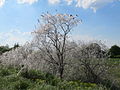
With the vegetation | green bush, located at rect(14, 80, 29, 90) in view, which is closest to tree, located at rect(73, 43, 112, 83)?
the vegetation

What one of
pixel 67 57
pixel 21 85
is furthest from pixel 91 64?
pixel 21 85

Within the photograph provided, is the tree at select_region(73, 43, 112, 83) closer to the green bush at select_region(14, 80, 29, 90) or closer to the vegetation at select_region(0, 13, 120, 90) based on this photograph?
the vegetation at select_region(0, 13, 120, 90)

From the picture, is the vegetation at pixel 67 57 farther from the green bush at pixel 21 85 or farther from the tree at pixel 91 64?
the green bush at pixel 21 85

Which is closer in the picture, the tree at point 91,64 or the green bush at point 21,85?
the green bush at point 21,85

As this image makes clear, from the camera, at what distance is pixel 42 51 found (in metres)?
16.2

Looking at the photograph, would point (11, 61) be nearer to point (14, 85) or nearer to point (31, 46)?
point (31, 46)

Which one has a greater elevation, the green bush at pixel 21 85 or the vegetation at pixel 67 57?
the vegetation at pixel 67 57

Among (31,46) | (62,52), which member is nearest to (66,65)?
(62,52)

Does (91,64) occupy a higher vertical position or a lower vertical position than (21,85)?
higher

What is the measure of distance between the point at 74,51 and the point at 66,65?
1.10 m

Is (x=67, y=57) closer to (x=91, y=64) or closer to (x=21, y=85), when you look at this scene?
(x=91, y=64)

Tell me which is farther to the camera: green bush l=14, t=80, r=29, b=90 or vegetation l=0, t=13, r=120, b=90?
vegetation l=0, t=13, r=120, b=90

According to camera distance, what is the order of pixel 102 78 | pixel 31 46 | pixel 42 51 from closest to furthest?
pixel 102 78 < pixel 42 51 < pixel 31 46

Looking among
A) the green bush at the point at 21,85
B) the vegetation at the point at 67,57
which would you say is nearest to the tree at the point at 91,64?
the vegetation at the point at 67,57
